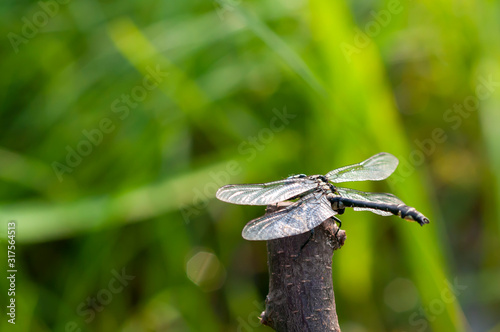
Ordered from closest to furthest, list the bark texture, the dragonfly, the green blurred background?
the bark texture
the dragonfly
the green blurred background

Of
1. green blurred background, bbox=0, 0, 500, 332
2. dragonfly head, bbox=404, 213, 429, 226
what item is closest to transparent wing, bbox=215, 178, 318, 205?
dragonfly head, bbox=404, 213, 429, 226

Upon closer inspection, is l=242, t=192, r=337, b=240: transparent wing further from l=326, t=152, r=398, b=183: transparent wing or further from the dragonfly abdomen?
l=326, t=152, r=398, b=183: transparent wing

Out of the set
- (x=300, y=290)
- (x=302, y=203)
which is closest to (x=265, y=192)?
(x=302, y=203)

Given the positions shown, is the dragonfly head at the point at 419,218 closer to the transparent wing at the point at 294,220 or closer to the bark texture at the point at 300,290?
the transparent wing at the point at 294,220

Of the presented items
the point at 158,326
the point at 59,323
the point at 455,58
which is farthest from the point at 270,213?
the point at 455,58

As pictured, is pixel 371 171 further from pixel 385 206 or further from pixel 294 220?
pixel 294 220

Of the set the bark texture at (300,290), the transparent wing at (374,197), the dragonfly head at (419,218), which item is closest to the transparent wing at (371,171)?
the transparent wing at (374,197)
